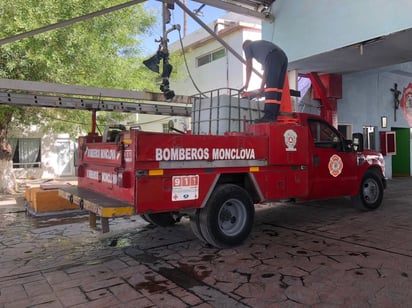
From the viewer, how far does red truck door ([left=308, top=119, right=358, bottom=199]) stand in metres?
6.97

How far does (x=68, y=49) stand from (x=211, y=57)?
354 inches

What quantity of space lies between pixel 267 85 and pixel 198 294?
3.69 metres

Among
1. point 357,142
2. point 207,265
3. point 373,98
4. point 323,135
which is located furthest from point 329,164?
point 373,98

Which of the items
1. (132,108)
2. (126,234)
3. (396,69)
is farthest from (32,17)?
(396,69)

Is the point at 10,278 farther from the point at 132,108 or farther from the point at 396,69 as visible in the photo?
the point at 396,69

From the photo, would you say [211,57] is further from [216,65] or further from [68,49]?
[68,49]

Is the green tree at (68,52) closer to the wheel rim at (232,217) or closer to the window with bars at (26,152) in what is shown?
the window with bars at (26,152)

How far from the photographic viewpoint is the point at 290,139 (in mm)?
6035

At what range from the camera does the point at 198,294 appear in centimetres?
396

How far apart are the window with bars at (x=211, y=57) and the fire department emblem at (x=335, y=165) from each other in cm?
1053

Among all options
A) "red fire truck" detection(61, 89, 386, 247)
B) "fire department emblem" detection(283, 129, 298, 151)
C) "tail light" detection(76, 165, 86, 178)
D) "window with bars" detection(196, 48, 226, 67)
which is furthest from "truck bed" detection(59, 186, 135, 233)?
"window with bars" detection(196, 48, 226, 67)

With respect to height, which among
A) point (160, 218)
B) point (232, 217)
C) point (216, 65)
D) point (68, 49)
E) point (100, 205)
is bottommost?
point (160, 218)

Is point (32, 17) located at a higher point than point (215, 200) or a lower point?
higher

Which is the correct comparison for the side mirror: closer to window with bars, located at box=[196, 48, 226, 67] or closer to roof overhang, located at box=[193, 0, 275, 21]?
roof overhang, located at box=[193, 0, 275, 21]
